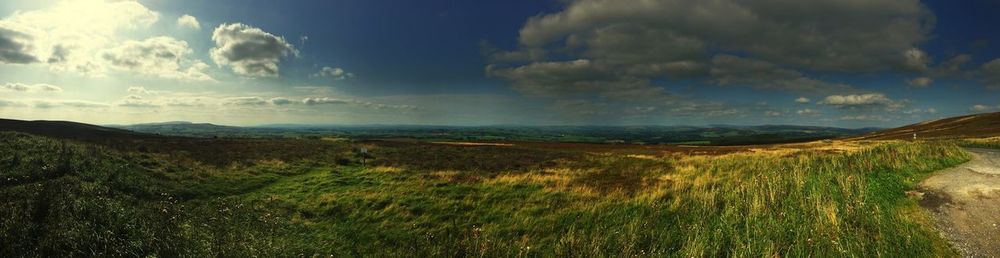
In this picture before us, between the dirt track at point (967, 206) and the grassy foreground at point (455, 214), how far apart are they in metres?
0.44

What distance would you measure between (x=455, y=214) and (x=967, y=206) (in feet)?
49.3

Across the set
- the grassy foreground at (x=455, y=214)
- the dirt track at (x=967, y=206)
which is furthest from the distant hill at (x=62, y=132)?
the dirt track at (x=967, y=206)

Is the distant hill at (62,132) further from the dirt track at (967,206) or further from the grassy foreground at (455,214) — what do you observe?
the dirt track at (967,206)

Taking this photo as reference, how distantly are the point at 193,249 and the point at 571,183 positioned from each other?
15811 mm

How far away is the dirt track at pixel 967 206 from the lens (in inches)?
358

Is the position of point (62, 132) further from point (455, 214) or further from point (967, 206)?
point (967, 206)

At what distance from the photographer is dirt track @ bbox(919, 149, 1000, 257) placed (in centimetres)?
909

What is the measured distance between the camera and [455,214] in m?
15.0

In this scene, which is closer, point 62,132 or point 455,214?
point 455,214

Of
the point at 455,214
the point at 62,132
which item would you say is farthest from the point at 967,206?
the point at 62,132

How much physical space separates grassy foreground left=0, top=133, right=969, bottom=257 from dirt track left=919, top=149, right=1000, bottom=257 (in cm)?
44

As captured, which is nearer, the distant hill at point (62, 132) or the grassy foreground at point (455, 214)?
the grassy foreground at point (455, 214)

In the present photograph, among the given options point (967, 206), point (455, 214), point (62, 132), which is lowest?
point (455, 214)

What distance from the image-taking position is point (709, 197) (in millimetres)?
14352
